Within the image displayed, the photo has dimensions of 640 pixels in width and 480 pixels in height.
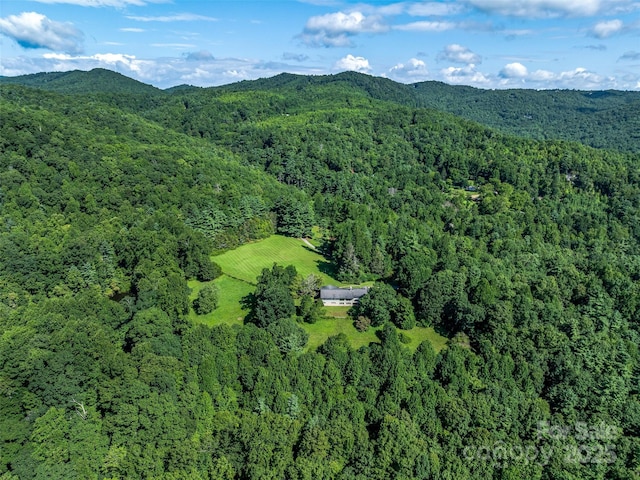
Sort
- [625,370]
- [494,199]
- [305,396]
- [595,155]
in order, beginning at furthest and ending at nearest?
[595,155]
[494,199]
[625,370]
[305,396]

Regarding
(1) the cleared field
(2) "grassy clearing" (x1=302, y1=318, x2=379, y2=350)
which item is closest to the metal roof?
(1) the cleared field

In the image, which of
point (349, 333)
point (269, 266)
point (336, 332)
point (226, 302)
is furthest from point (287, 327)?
point (269, 266)

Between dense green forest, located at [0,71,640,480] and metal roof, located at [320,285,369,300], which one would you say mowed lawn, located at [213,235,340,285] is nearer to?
dense green forest, located at [0,71,640,480]

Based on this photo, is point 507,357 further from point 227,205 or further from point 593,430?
point 227,205

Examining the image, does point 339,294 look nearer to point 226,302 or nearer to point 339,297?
point 339,297

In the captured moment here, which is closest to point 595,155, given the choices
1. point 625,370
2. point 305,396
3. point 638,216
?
point 638,216

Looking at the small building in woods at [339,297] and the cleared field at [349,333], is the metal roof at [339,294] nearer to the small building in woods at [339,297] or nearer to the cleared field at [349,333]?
the small building in woods at [339,297]
